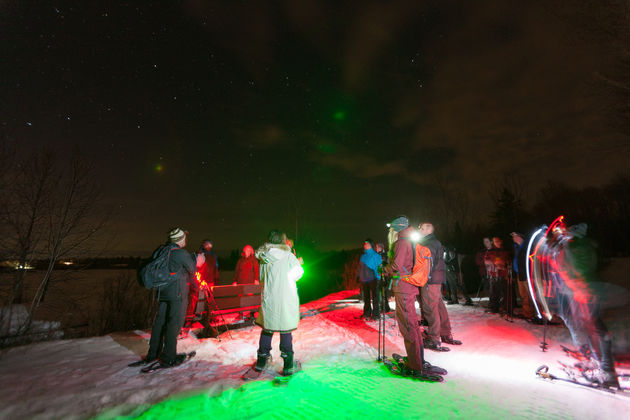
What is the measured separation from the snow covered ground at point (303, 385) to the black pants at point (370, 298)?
1932 mm

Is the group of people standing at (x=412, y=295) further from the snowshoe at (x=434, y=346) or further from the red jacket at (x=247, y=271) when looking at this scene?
the red jacket at (x=247, y=271)

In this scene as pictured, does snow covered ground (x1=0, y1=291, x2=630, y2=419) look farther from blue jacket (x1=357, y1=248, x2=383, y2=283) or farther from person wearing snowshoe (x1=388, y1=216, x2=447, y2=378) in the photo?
blue jacket (x1=357, y1=248, x2=383, y2=283)

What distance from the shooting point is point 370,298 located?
315 inches

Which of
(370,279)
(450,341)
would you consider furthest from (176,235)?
(450,341)

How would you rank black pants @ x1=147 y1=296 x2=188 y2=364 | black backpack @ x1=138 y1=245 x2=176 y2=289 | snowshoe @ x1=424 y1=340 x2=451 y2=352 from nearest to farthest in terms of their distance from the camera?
1. black backpack @ x1=138 y1=245 x2=176 y2=289
2. black pants @ x1=147 y1=296 x2=188 y2=364
3. snowshoe @ x1=424 y1=340 x2=451 y2=352

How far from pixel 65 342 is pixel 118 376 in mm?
2802

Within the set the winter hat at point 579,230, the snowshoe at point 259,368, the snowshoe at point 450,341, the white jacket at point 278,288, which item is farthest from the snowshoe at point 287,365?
the winter hat at point 579,230

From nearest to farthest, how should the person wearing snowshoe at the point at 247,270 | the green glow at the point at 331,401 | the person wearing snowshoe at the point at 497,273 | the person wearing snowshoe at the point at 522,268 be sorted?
the green glow at the point at 331,401, the person wearing snowshoe at the point at 522,268, the person wearing snowshoe at the point at 497,273, the person wearing snowshoe at the point at 247,270

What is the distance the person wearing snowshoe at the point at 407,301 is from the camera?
3.96 metres

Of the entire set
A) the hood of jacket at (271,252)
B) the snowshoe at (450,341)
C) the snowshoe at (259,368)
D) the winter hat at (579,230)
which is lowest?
the snowshoe at (450,341)

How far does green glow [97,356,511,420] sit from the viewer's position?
9.89 ft

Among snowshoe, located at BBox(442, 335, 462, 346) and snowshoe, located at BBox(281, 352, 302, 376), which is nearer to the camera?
snowshoe, located at BBox(281, 352, 302, 376)

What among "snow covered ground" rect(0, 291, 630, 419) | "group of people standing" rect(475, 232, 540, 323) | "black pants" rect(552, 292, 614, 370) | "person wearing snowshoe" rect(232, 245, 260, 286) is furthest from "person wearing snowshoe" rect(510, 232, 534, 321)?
"person wearing snowshoe" rect(232, 245, 260, 286)

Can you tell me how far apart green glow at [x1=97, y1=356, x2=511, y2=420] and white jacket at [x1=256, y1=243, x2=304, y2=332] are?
764mm
